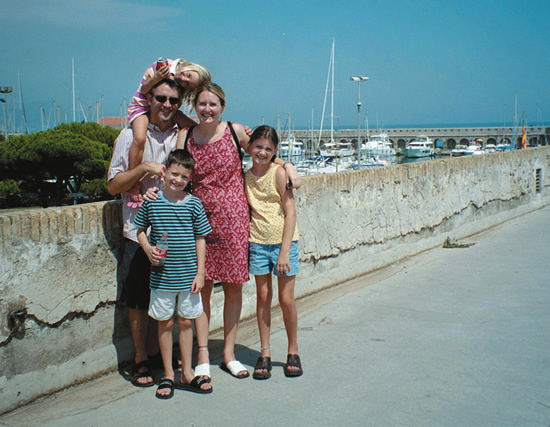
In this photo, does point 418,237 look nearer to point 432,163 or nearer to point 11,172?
point 432,163

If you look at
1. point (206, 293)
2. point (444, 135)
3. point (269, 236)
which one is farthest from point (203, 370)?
point (444, 135)

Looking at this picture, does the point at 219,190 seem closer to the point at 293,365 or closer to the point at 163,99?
the point at 163,99

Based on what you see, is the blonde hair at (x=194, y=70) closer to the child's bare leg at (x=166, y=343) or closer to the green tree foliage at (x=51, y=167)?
the child's bare leg at (x=166, y=343)

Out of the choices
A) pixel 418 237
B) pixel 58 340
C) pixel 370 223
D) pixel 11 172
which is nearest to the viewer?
pixel 58 340

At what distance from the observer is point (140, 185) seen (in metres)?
3.96

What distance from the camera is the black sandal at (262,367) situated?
13.0 feet

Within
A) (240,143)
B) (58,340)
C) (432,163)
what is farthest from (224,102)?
(432,163)

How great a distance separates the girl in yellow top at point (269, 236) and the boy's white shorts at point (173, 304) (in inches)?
18.5

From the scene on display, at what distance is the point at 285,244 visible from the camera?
3988mm

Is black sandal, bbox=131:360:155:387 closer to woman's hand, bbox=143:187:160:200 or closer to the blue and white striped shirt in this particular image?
the blue and white striped shirt

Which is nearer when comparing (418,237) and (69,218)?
(69,218)

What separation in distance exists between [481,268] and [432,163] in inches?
65.4

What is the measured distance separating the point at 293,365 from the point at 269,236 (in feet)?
2.76

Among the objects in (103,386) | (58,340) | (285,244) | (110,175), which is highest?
(110,175)
